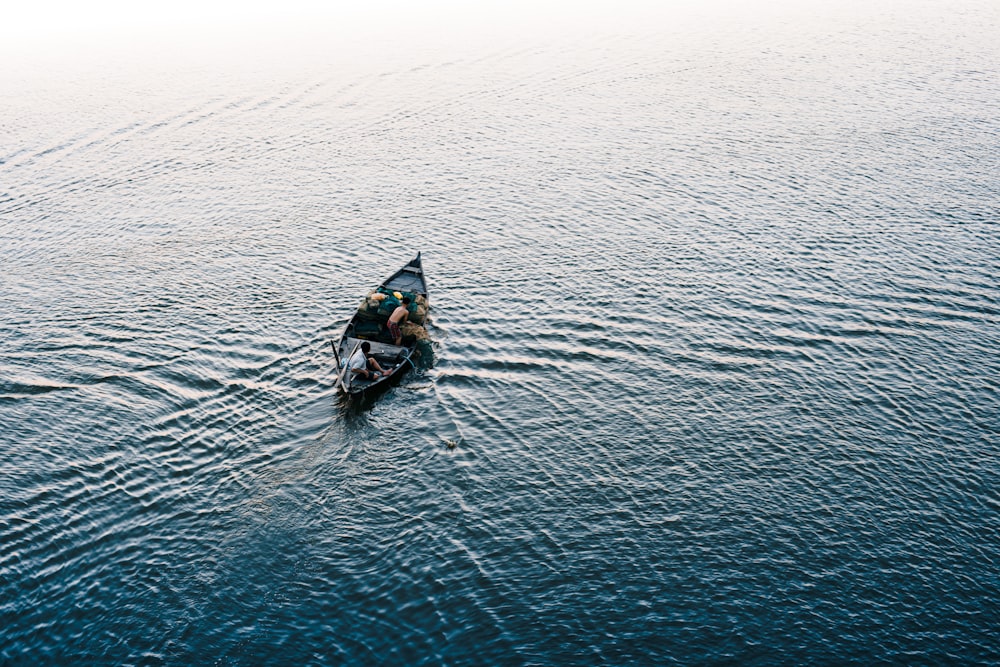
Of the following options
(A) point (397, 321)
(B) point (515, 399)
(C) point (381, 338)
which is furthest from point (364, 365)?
(B) point (515, 399)

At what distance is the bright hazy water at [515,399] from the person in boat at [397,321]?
11.3 ft

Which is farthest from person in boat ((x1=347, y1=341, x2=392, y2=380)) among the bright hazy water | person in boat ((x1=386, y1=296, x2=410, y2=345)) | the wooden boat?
person in boat ((x1=386, y1=296, x2=410, y2=345))

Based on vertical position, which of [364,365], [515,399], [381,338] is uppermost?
[364,365]

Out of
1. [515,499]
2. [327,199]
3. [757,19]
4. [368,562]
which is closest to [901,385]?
[515,499]

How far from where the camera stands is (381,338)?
192ft

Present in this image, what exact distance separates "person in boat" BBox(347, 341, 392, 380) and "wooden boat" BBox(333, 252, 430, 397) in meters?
0.26

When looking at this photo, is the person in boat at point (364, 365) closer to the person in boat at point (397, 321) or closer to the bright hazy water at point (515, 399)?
the bright hazy water at point (515, 399)

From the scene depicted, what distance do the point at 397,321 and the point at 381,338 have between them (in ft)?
5.45

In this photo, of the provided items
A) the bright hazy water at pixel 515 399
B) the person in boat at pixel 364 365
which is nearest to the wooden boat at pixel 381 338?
the person in boat at pixel 364 365

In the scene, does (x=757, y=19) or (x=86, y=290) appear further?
(x=757, y=19)

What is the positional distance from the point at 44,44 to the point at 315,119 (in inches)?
3609

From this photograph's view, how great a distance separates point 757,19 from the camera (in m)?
169

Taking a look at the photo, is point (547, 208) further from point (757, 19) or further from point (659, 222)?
point (757, 19)

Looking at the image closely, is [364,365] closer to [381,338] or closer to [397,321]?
[381,338]
